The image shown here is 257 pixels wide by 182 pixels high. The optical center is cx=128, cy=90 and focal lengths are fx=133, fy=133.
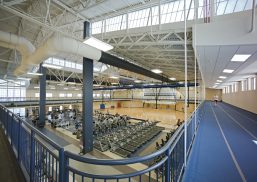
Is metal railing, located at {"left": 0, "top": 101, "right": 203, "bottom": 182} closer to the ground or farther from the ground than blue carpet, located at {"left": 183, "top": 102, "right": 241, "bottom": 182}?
farther from the ground

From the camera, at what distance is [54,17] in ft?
26.2

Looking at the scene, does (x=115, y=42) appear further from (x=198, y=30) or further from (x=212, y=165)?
(x=212, y=165)

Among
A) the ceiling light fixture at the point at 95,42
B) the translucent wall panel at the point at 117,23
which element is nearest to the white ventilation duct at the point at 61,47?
the ceiling light fixture at the point at 95,42

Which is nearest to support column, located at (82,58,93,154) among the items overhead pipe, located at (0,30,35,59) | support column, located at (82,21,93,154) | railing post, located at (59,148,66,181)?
support column, located at (82,21,93,154)

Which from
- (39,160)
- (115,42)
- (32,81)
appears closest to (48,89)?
(32,81)

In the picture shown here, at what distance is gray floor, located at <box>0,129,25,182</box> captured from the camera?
2.87 m

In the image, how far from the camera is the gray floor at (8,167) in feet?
9.42

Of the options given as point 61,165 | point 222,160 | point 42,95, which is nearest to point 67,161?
point 61,165

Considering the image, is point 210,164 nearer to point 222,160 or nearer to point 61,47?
point 222,160

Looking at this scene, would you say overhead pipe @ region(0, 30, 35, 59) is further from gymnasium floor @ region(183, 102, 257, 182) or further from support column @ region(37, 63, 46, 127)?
gymnasium floor @ region(183, 102, 257, 182)

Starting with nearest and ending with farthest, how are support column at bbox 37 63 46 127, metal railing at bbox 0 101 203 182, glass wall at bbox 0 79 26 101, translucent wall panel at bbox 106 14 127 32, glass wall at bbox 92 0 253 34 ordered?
metal railing at bbox 0 101 203 182 → glass wall at bbox 92 0 253 34 → translucent wall panel at bbox 106 14 127 32 → support column at bbox 37 63 46 127 → glass wall at bbox 0 79 26 101

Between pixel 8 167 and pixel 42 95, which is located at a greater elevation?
pixel 42 95

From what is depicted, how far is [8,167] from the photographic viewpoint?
3.26 metres

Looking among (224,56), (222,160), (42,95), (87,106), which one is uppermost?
(224,56)
